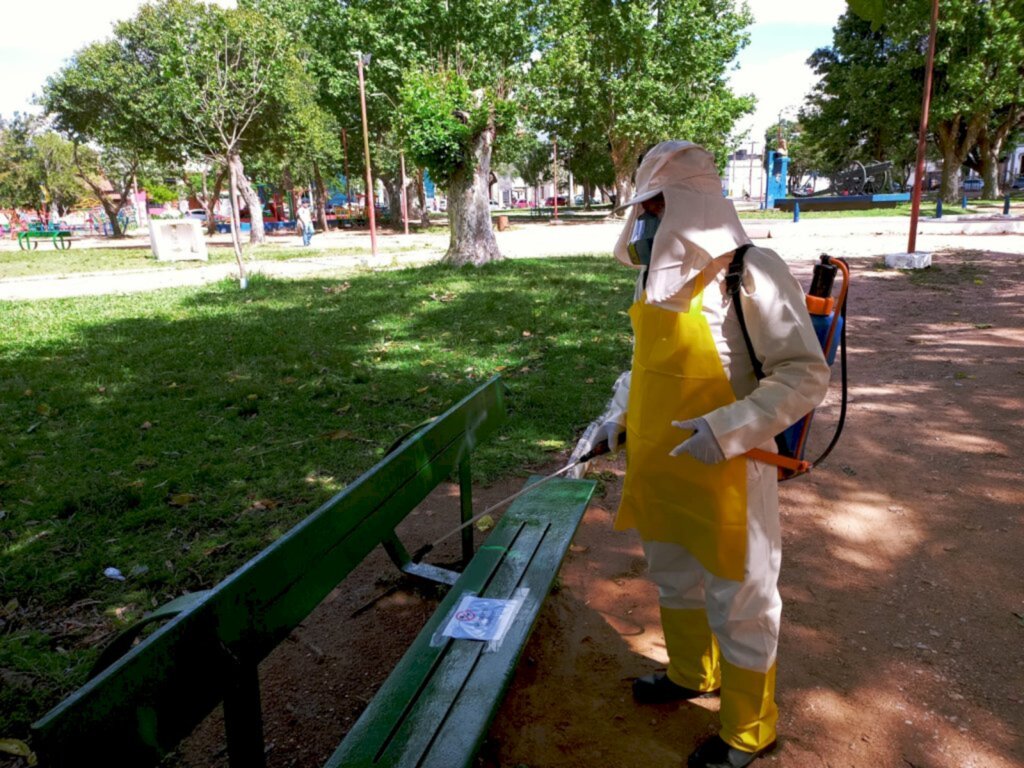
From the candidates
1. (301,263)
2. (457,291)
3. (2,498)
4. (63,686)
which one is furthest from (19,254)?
(63,686)

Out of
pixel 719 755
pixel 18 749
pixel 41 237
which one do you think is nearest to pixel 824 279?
pixel 719 755

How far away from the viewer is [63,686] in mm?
2693

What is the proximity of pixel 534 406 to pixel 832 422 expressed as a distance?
2.27 m

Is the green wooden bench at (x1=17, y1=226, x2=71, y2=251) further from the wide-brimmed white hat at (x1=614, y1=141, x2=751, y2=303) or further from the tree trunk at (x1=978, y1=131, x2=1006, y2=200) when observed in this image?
the tree trunk at (x1=978, y1=131, x2=1006, y2=200)

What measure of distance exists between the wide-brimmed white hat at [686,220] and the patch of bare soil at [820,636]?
154cm

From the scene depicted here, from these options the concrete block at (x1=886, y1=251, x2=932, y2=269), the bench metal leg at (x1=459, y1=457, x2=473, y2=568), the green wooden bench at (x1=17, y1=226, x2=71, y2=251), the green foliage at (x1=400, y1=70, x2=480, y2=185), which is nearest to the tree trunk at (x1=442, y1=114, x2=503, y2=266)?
the green foliage at (x1=400, y1=70, x2=480, y2=185)

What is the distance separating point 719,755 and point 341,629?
5.41 ft

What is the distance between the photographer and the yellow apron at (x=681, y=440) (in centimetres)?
199

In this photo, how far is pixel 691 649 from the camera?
97.3 inches

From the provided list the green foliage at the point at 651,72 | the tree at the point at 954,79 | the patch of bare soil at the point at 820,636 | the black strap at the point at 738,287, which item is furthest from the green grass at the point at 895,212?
the black strap at the point at 738,287

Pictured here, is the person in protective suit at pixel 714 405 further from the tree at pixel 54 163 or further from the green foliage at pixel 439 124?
the tree at pixel 54 163

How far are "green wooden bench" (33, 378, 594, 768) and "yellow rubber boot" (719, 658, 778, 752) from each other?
2.12ft

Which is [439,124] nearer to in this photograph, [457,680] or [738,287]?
[738,287]

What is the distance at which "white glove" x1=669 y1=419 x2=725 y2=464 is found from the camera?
1872 millimetres
